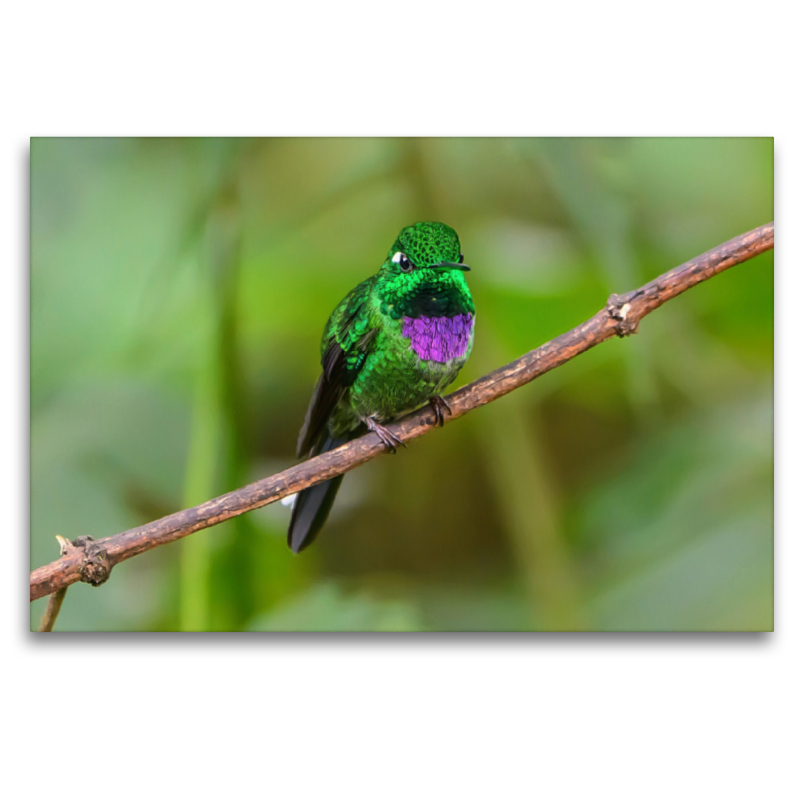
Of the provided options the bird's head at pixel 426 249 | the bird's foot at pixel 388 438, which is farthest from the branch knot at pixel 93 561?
the bird's head at pixel 426 249

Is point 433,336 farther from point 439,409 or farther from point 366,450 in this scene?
point 366,450

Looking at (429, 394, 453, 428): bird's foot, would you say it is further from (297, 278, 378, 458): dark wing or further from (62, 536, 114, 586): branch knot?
(62, 536, 114, 586): branch knot

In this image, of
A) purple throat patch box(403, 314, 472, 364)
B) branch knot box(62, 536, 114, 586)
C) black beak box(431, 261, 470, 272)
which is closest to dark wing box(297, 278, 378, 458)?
purple throat patch box(403, 314, 472, 364)

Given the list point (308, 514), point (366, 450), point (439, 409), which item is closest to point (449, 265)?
point (439, 409)
